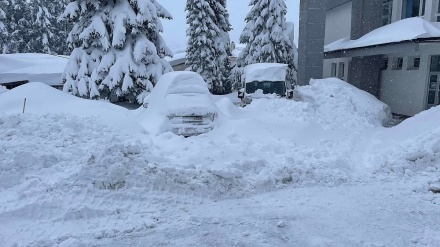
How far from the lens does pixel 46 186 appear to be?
5.18m

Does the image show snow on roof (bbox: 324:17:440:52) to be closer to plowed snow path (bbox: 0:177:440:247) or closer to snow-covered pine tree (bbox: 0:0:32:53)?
plowed snow path (bbox: 0:177:440:247)

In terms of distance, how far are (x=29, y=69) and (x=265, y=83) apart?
56.6 feet

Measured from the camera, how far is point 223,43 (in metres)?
27.0

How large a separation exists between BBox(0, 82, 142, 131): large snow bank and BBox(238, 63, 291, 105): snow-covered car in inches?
250

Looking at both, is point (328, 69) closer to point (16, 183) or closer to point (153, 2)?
point (153, 2)

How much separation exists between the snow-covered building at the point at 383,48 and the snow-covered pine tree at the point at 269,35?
253 cm

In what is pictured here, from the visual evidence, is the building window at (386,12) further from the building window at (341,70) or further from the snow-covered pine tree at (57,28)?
the snow-covered pine tree at (57,28)

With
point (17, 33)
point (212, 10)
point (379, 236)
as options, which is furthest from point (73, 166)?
point (17, 33)

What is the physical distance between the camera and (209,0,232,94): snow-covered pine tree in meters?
26.8

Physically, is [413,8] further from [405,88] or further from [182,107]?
[182,107]

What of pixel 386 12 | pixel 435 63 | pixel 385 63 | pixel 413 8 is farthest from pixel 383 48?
pixel 386 12

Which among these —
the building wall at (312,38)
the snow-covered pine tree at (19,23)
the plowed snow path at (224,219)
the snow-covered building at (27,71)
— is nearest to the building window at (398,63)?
the building wall at (312,38)

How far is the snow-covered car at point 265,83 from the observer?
14977 mm

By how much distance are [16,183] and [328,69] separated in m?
23.6
